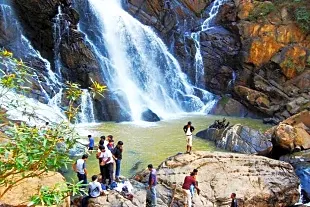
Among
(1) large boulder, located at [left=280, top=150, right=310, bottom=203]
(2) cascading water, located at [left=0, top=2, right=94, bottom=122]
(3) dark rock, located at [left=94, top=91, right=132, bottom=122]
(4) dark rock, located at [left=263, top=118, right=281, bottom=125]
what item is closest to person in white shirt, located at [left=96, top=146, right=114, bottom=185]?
(1) large boulder, located at [left=280, top=150, right=310, bottom=203]

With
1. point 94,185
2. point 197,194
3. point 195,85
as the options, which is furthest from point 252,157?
point 195,85

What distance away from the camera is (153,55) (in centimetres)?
3098

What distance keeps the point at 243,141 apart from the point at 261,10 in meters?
15.6

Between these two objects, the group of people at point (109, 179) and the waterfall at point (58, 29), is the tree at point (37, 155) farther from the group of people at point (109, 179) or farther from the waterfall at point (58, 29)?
the waterfall at point (58, 29)

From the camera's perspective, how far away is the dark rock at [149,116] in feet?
83.1

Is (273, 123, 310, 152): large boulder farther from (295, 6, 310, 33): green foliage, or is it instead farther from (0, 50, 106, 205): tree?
(0, 50, 106, 205): tree

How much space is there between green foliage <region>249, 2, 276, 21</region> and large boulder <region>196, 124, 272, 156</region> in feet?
46.6

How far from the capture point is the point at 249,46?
96.6 feet

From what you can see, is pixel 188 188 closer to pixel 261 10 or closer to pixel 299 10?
pixel 261 10

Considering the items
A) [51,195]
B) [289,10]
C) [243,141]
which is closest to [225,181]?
[243,141]

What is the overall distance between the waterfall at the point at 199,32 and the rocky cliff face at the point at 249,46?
0.26 meters

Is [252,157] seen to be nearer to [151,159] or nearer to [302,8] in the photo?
[151,159]

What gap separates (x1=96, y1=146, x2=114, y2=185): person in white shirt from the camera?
36.4 ft

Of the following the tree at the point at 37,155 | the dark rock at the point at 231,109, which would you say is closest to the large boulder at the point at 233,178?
the tree at the point at 37,155
